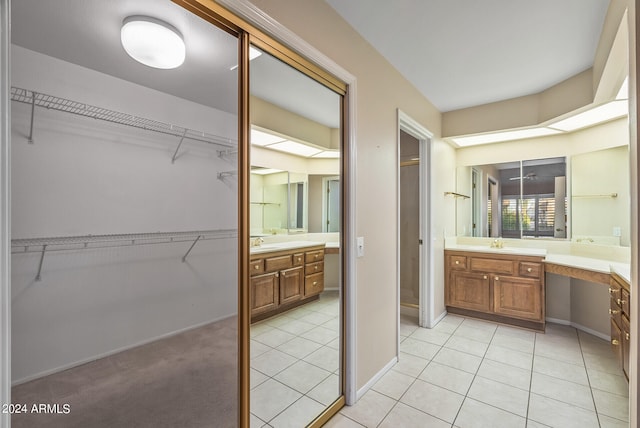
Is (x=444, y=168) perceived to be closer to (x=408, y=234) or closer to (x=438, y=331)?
(x=408, y=234)

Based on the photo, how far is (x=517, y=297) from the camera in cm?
318

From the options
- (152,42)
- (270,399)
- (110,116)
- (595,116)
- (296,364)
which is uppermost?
(595,116)

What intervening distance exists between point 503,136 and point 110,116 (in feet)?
13.1

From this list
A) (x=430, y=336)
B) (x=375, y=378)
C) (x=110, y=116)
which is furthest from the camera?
(x=430, y=336)

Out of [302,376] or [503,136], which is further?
[503,136]

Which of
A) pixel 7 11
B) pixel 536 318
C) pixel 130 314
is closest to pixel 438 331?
pixel 536 318

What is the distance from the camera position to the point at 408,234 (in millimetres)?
3695

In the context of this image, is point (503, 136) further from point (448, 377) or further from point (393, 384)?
point (393, 384)

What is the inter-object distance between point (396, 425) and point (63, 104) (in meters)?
2.25

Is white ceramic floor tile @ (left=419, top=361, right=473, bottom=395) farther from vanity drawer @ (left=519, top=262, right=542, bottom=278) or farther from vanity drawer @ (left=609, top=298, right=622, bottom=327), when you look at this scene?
vanity drawer @ (left=519, top=262, right=542, bottom=278)

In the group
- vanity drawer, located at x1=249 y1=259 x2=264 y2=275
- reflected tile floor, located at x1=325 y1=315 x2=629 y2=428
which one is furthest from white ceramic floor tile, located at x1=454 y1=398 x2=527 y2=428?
vanity drawer, located at x1=249 y1=259 x2=264 y2=275

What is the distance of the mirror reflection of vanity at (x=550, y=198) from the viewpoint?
293cm

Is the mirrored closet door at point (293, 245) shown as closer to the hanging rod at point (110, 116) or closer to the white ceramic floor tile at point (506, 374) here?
the hanging rod at point (110, 116)

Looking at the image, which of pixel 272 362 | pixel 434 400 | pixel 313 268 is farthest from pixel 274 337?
A: pixel 434 400
